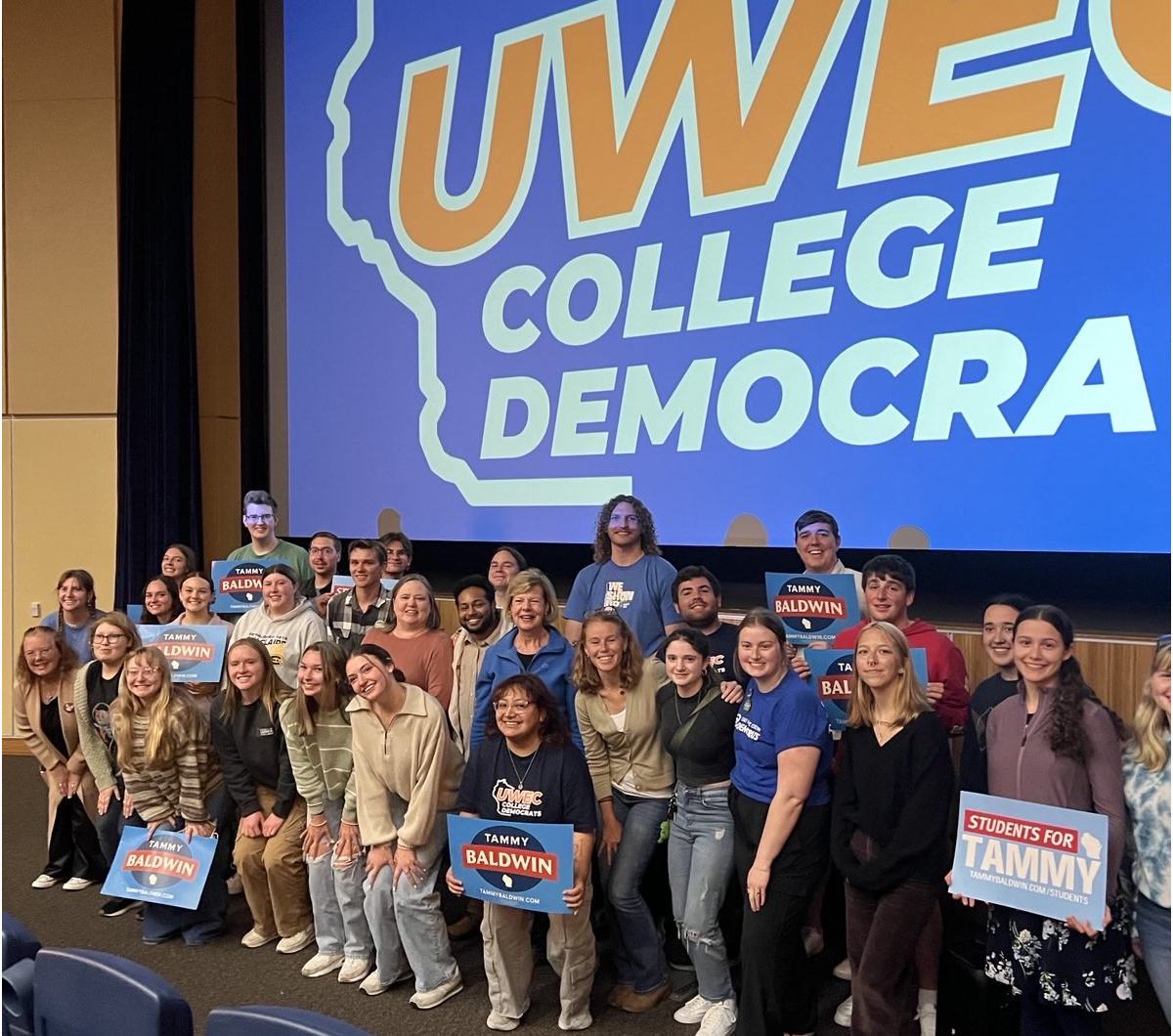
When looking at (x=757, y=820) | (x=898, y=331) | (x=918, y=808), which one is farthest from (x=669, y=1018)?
(x=898, y=331)

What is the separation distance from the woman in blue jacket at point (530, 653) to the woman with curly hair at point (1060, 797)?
165cm

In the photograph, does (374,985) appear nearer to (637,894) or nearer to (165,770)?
(637,894)

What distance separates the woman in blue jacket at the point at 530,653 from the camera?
423cm

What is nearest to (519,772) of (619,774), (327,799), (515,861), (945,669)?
(515,861)

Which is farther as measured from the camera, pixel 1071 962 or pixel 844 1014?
pixel 844 1014

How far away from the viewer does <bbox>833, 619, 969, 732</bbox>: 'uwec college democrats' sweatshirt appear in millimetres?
3961

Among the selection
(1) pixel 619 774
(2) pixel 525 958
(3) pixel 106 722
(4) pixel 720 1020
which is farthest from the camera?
(3) pixel 106 722

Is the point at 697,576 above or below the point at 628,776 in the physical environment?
above

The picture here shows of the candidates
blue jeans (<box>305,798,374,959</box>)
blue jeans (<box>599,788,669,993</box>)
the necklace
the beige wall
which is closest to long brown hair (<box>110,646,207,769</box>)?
blue jeans (<box>305,798,374,959</box>)

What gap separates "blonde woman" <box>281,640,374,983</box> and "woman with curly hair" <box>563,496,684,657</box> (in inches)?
41.0

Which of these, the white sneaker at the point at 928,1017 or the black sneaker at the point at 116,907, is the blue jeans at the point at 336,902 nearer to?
the black sneaker at the point at 116,907

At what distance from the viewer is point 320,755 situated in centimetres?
434

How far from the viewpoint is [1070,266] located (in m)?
4.75

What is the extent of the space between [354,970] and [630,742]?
142cm
